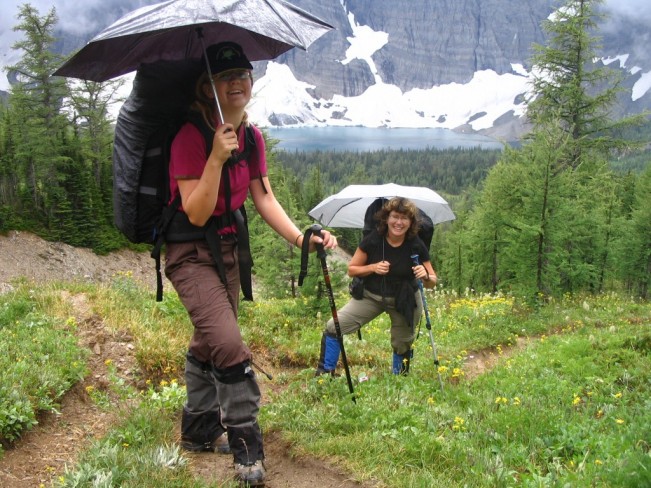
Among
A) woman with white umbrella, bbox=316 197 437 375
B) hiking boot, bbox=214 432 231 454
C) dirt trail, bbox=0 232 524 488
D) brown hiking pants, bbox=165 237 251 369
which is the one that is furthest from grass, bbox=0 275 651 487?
brown hiking pants, bbox=165 237 251 369

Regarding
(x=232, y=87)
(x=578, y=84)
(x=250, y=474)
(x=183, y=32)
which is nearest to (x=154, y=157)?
(x=232, y=87)

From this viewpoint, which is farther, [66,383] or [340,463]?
[66,383]

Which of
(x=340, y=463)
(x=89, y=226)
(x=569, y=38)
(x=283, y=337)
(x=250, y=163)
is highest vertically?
(x=569, y=38)

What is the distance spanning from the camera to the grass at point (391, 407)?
3.45m

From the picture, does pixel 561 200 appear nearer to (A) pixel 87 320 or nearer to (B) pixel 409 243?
(B) pixel 409 243

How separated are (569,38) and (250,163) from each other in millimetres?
31699

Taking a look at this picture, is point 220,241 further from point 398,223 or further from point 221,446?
point 398,223

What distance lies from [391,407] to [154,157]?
2.94 m

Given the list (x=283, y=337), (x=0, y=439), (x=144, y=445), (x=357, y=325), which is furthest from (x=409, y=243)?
(x=0, y=439)

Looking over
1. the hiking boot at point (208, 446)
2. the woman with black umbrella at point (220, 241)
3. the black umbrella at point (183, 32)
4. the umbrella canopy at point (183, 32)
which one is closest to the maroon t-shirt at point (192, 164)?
the woman with black umbrella at point (220, 241)

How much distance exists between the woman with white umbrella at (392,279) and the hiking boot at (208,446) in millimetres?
2078

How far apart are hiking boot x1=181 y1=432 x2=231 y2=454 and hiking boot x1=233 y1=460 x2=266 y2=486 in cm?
54

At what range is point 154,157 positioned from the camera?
3486 millimetres

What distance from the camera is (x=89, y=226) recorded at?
43156 millimetres
